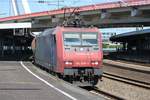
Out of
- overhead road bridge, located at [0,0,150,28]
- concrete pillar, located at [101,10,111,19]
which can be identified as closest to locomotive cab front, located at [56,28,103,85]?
overhead road bridge, located at [0,0,150,28]

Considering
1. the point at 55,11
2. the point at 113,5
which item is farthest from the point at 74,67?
the point at 55,11

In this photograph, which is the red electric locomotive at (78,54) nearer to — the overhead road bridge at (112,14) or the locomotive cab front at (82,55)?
the locomotive cab front at (82,55)

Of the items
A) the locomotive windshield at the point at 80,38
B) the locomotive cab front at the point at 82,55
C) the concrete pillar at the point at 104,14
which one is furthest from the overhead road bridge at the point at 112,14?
the locomotive cab front at the point at 82,55

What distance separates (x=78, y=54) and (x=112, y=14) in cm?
3916

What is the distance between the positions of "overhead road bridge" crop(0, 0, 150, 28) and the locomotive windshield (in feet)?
77.6

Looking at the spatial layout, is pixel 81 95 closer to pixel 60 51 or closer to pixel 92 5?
pixel 60 51

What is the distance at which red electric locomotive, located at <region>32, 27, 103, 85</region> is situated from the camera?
24062 mm

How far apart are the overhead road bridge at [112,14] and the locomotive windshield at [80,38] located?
77.6 ft

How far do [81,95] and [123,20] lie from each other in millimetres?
44939

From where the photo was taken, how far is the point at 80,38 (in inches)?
988

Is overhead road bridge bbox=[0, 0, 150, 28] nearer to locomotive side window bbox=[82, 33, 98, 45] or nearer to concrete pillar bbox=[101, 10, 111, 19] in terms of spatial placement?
concrete pillar bbox=[101, 10, 111, 19]

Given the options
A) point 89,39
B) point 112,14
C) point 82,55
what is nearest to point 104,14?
point 112,14

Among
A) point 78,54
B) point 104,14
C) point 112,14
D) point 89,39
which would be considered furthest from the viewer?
point 112,14

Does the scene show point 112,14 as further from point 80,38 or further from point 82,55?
point 82,55
